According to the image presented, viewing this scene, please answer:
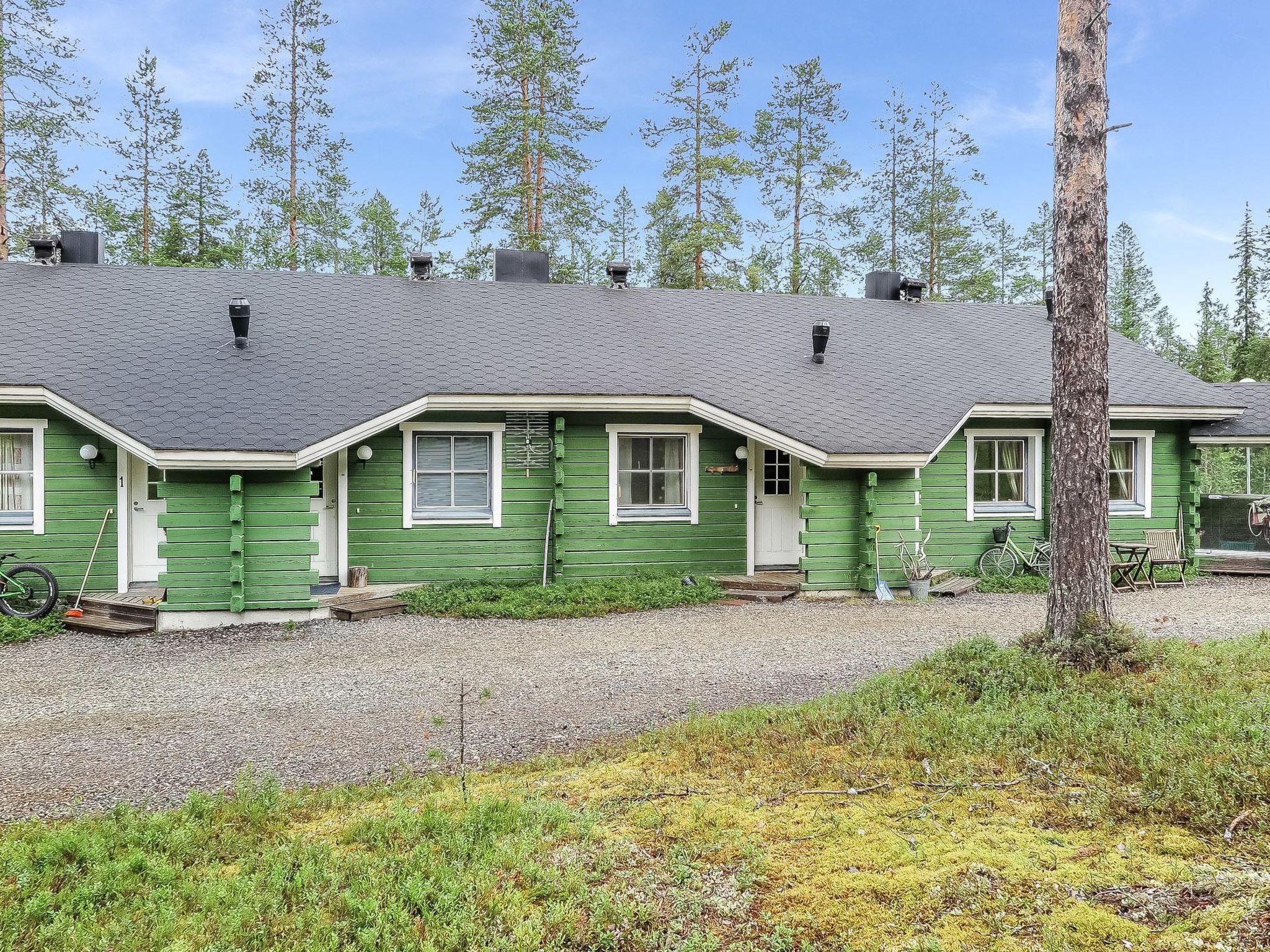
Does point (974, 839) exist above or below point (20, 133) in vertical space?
below

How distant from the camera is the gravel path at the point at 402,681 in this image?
15.0 feet

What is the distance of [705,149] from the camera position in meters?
20.2

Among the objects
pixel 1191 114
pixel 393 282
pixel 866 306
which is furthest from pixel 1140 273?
pixel 393 282

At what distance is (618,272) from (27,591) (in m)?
10.2

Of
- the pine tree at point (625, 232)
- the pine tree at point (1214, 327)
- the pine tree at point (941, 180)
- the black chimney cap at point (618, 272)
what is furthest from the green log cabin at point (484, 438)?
the pine tree at point (1214, 327)

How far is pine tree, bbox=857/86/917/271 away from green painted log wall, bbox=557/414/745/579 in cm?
1534

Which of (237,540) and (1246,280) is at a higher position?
(1246,280)

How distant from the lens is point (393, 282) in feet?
43.7

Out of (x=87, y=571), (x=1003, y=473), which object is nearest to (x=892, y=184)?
(x=1003, y=473)

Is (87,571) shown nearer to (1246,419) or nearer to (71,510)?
(71,510)

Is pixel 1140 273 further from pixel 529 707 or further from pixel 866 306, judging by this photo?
pixel 529 707

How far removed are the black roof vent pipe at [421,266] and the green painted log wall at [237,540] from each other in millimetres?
5993

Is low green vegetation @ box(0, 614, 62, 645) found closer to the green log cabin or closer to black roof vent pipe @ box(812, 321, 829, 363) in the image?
the green log cabin

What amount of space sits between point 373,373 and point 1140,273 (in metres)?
42.6
